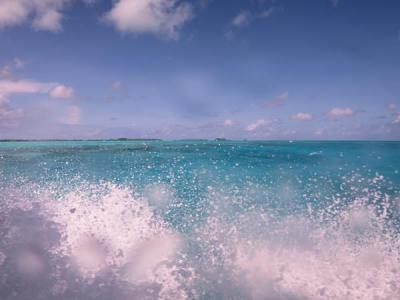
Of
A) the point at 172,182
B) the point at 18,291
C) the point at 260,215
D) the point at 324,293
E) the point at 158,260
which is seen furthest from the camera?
the point at 172,182

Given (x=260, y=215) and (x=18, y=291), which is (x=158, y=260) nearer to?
(x=18, y=291)

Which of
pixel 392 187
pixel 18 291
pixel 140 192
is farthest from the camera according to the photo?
pixel 392 187

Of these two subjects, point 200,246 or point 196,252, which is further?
point 200,246

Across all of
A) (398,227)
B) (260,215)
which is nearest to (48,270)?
(260,215)

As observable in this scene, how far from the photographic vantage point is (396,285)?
7.91m

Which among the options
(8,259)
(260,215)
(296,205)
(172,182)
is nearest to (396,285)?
(260,215)

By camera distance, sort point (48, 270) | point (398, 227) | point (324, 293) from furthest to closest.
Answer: point (398, 227)
point (48, 270)
point (324, 293)

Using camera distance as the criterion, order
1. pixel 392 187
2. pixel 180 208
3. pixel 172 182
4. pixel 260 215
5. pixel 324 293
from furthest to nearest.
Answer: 1. pixel 172 182
2. pixel 392 187
3. pixel 180 208
4. pixel 260 215
5. pixel 324 293

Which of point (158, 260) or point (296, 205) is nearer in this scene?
point (158, 260)

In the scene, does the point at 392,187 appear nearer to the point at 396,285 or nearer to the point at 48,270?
the point at 396,285

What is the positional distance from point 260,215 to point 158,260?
7112 mm

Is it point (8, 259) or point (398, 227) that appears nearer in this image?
point (8, 259)

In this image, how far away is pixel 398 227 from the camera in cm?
1279

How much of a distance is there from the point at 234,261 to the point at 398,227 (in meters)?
8.93
